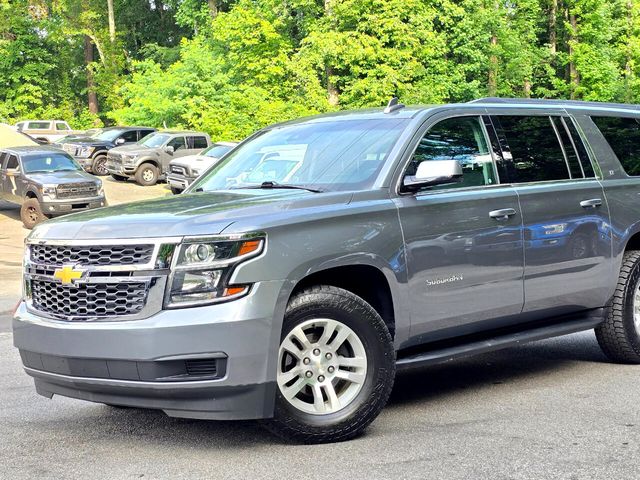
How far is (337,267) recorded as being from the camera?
5.43 metres

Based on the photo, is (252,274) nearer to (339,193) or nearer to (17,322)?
(339,193)

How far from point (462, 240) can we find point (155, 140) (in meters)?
30.2

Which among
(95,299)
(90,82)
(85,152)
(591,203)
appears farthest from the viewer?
(90,82)

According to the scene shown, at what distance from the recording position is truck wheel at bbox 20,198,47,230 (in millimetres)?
24706

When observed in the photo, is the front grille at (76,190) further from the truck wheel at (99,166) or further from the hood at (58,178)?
the truck wheel at (99,166)

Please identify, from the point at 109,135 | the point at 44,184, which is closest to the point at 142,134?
the point at 109,135

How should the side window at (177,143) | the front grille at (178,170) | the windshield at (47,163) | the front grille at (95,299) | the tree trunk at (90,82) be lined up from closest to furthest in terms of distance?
1. the front grille at (95,299)
2. the windshield at (47,163)
3. the front grille at (178,170)
4. the side window at (177,143)
5. the tree trunk at (90,82)

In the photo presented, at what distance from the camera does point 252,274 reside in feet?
16.2

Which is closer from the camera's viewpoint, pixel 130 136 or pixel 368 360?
pixel 368 360

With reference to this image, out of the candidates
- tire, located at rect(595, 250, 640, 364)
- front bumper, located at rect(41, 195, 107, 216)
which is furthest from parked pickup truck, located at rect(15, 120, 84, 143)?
tire, located at rect(595, 250, 640, 364)

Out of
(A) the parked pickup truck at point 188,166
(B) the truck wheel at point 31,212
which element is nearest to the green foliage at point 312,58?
(A) the parked pickup truck at point 188,166

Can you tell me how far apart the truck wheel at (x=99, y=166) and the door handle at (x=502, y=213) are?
3201cm

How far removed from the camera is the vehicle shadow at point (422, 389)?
556 cm

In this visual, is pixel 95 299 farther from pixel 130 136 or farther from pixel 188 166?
pixel 130 136
